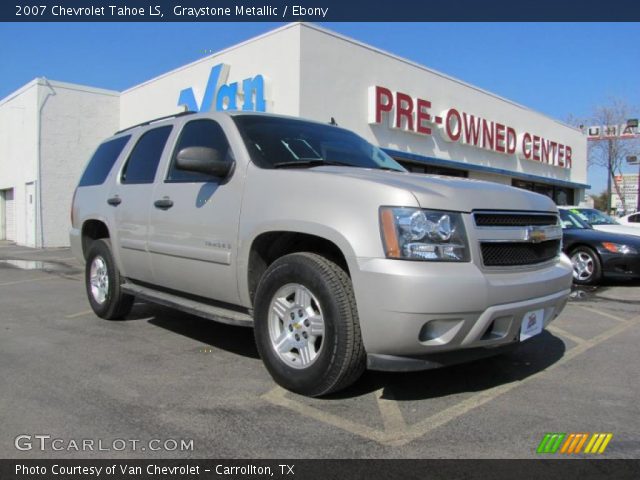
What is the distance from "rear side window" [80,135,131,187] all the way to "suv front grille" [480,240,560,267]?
160 inches

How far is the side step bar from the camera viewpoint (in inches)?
160

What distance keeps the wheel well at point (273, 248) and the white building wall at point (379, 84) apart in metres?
9.22

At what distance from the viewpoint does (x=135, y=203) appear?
205 inches

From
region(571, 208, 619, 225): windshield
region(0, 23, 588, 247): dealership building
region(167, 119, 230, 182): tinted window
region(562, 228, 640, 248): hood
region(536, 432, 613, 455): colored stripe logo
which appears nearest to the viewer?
region(536, 432, 613, 455): colored stripe logo

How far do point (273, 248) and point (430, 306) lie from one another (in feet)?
4.43

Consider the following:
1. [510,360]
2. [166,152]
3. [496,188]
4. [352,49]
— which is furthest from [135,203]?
[352,49]

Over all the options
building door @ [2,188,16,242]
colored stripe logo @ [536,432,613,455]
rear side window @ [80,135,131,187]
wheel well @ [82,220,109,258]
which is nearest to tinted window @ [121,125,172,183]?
rear side window @ [80,135,131,187]

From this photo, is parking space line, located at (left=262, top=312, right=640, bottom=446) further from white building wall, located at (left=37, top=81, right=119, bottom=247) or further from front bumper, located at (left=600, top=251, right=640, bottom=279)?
white building wall, located at (left=37, top=81, right=119, bottom=247)

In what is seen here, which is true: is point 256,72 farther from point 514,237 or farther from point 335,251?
point 514,237

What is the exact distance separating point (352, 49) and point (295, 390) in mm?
11895

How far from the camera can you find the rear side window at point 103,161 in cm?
598

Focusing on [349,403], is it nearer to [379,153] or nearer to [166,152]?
[379,153]

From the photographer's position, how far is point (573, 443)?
118 inches

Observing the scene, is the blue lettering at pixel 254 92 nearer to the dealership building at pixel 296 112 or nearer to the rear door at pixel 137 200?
the dealership building at pixel 296 112
